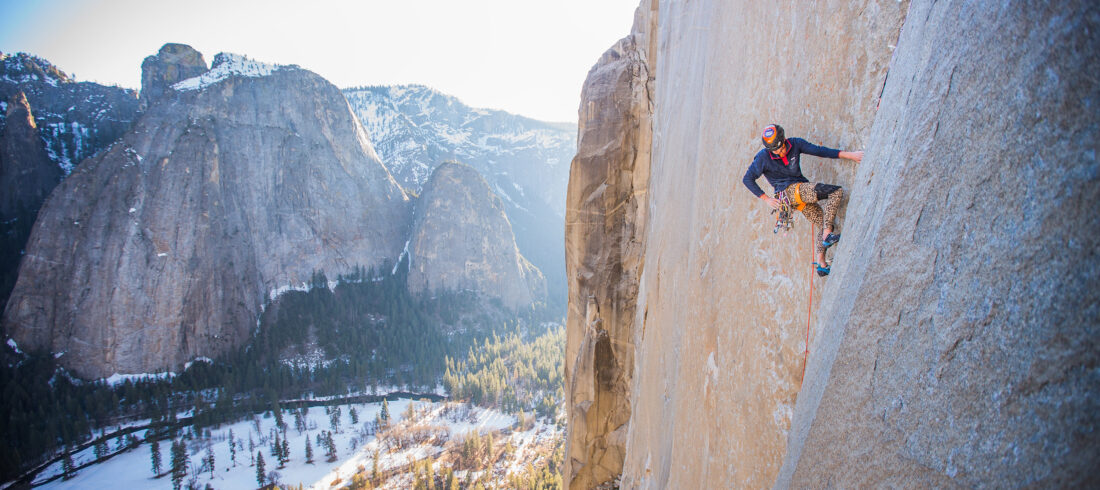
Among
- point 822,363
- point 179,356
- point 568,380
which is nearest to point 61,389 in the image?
point 179,356

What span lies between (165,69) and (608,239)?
109083 millimetres

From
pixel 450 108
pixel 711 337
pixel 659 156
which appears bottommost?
pixel 711 337

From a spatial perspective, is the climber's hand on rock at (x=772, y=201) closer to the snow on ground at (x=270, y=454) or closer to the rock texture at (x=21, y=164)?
the snow on ground at (x=270, y=454)

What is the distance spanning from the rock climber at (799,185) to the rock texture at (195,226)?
275ft

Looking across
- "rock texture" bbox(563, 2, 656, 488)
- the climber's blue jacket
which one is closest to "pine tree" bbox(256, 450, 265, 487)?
"rock texture" bbox(563, 2, 656, 488)

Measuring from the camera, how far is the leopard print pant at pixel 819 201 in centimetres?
366

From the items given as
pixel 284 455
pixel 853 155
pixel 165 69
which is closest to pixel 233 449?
pixel 284 455

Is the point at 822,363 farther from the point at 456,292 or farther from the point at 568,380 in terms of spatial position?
the point at 456,292

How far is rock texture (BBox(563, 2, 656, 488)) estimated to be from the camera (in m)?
14.1

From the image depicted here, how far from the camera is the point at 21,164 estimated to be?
7138cm

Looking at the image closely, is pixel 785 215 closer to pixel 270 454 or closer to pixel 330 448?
pixel 330 448

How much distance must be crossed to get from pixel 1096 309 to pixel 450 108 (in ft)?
641

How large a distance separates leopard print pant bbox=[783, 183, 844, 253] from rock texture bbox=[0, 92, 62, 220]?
10728 centimetres

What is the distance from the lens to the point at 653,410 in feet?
26.6
